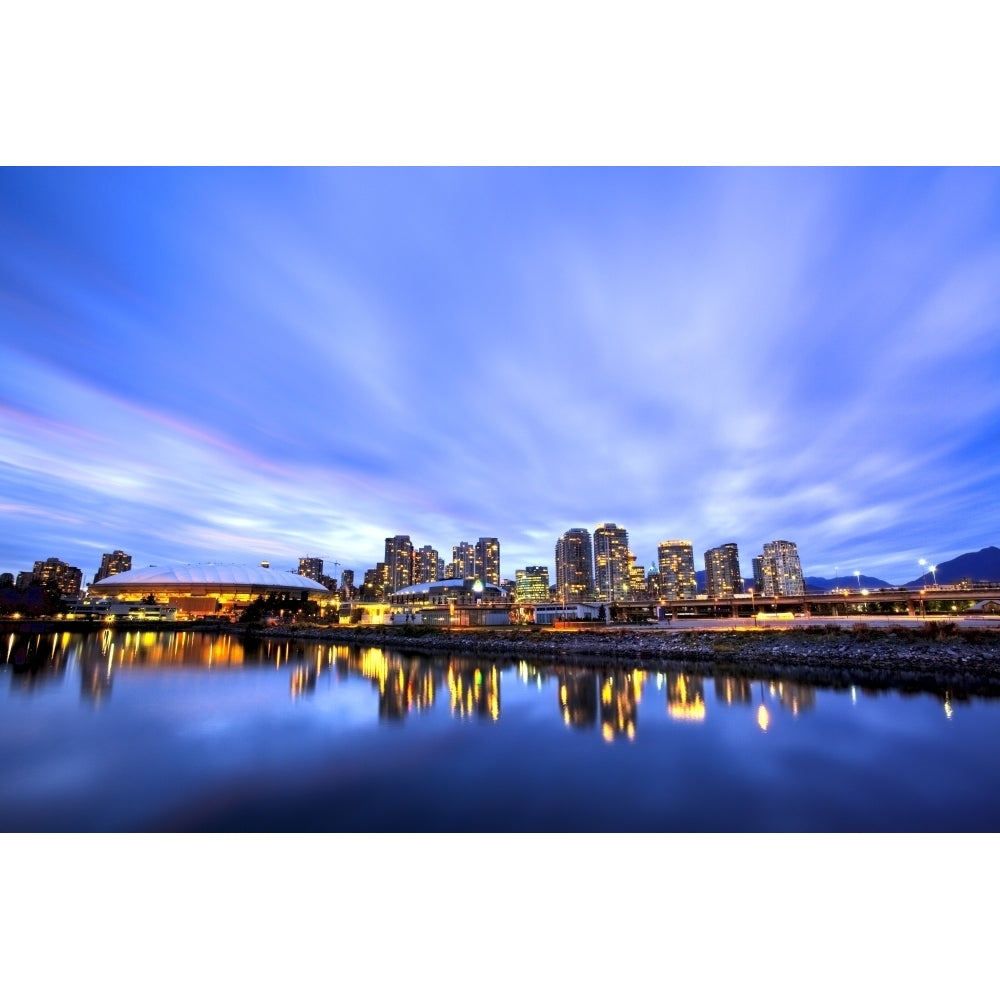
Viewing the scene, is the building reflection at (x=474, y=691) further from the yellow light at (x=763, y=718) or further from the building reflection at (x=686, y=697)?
the yellow light at (x=763, y=718)

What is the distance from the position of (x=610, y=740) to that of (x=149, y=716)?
16799 millimetres

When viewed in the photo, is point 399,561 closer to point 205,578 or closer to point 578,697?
point 205,578

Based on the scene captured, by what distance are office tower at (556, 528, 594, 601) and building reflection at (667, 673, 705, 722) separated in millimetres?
147767

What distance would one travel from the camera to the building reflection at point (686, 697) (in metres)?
16.4

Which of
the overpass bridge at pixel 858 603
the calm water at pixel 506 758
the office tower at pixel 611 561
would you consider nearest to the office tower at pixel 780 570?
the office tower at pixel 611 561

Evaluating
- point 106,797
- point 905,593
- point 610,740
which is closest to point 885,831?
point 610,740

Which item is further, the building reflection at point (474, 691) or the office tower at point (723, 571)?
the office tower at point (723, 571)

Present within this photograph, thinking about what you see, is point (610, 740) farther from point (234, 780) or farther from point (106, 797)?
point (106, 797)

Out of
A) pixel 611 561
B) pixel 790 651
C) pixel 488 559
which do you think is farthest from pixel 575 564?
pixel 790 651

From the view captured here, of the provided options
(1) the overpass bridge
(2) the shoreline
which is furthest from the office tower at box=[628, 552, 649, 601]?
(2) the shoreline

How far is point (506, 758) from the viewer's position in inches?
494

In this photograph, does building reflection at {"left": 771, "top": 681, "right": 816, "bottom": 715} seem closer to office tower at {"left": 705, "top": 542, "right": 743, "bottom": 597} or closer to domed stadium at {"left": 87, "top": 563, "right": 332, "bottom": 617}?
domed stadium at {"left": 87, "top": 563, "right": 332, "bottom": 617}

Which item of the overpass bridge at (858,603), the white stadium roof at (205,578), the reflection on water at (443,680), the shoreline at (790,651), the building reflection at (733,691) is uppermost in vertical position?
the white stadium roof at (205,578)

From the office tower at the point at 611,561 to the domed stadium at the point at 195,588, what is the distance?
102306 millimetres
